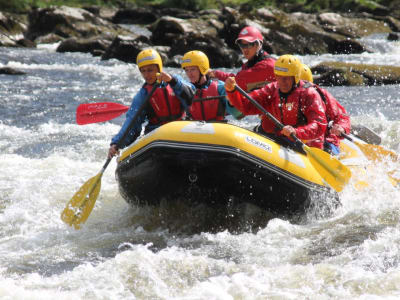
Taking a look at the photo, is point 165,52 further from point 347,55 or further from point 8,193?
point 8,193

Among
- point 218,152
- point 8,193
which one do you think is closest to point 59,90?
point 8,193

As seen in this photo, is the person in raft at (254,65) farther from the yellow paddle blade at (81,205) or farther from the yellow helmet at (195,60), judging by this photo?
the yellow paddle blade at (81,205)

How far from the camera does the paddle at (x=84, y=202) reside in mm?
5805

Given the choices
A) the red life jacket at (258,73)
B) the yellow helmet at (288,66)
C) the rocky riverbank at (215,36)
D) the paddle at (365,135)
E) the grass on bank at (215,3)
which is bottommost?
the grass on bank at (215,3)

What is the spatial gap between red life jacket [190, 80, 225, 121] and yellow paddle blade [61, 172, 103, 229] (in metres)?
1.20

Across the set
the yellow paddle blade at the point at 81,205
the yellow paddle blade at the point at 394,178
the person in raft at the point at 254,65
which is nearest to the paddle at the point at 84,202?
the yellow paddle blade at the point at 81,205

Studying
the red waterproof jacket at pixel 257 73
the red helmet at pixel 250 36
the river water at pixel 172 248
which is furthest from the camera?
the red waterproof jacket at pixel 257 73

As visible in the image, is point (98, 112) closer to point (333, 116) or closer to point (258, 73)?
point (258, 73)

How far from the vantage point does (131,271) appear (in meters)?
4.55

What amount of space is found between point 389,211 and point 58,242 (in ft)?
10.2

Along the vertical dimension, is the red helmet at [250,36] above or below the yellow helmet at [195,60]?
above

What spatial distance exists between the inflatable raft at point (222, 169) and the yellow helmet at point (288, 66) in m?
0.74

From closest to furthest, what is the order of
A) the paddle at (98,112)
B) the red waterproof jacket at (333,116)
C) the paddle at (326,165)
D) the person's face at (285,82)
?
the paddle at (326,165)
the person's face at (285,82)
the red waterproof jacket at (333,116)
the paddle at (98,112)

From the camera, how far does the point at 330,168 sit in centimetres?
555
